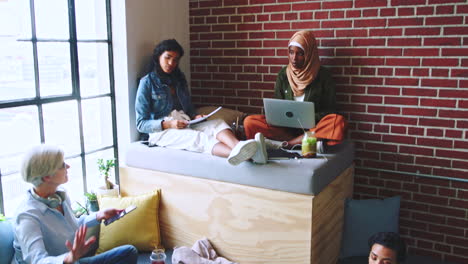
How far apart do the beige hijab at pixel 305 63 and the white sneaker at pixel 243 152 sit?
92 centimetres

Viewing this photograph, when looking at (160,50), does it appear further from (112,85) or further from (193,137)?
(193,137)

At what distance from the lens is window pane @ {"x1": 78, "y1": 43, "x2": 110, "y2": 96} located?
318cm

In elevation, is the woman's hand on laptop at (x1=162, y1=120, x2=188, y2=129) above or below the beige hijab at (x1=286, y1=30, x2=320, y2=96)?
below

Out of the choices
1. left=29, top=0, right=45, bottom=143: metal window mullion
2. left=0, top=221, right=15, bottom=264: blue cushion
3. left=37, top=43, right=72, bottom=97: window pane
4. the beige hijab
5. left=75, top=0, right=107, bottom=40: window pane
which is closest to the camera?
left=0, top=221, right=15, bottom=264: blue cushion

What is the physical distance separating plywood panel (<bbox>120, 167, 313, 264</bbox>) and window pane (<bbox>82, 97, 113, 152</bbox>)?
33cm

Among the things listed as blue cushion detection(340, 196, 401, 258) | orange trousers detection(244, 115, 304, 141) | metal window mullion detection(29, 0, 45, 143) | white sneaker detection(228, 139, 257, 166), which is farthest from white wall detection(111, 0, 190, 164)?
blue cushion detection(340, 196, 401, 258)

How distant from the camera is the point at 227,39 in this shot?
392 centimetres

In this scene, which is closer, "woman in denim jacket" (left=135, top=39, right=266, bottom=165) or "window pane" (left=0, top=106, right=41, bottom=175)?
"window pane" (left=0, top=106, right=41, bottom=175)

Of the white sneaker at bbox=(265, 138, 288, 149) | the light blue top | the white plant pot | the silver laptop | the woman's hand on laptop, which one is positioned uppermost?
the silver laptop

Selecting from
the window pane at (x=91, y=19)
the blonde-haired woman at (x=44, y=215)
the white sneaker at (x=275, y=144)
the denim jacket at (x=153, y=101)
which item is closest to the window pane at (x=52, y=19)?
the window pane at (x=91, y=19)

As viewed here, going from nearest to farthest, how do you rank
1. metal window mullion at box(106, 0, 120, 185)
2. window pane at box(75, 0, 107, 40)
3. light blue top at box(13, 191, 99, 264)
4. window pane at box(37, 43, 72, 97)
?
light blue top at box(13, 191, 99, 264)
window pane at box(37, 43, 72, 97)
window pane at box(75, 0, 107, 40)
metal window mullion at box(106, 0, 120, 185)

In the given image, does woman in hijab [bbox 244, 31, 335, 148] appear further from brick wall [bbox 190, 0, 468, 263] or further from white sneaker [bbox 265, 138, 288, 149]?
brick wall [bbox 190, 0, 468, 263]

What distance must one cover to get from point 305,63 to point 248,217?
126 centimetres

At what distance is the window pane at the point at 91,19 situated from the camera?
10.3ft
